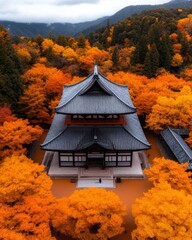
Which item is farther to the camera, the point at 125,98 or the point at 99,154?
the point at 125,98

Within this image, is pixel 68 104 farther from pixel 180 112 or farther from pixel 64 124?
pixel 180 112

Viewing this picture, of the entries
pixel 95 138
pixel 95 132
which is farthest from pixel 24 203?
pixel 95 132

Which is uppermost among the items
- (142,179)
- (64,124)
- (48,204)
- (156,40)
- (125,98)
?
(156,40)

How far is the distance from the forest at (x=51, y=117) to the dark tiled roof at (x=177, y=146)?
5.61ft

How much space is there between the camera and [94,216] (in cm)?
1788

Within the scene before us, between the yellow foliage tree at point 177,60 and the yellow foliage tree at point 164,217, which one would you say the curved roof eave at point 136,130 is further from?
the yellow foliage tree at point 177,60

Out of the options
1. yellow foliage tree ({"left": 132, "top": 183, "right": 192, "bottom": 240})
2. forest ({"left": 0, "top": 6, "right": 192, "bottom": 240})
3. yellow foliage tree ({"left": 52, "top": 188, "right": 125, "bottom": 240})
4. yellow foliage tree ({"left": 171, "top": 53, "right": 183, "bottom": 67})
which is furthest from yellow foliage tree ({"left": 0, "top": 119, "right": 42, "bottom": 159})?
yellow foliage tree ({"left": 171, "top": 53, "right": 183, "bottom": 67})

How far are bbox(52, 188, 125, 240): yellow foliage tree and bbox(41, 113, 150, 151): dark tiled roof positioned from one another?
8.20 metres

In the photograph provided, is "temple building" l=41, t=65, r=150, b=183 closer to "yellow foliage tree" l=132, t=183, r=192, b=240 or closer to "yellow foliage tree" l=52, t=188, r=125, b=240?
"yellow foliage tree" l=52, t=188, r=125, b=240

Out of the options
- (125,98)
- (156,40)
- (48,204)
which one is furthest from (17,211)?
(156,40)

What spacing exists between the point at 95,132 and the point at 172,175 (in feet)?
31.0

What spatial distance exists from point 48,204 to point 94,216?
13.6 feet

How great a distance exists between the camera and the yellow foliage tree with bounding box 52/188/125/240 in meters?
18.1

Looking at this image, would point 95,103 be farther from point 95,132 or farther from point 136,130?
point 136,130
